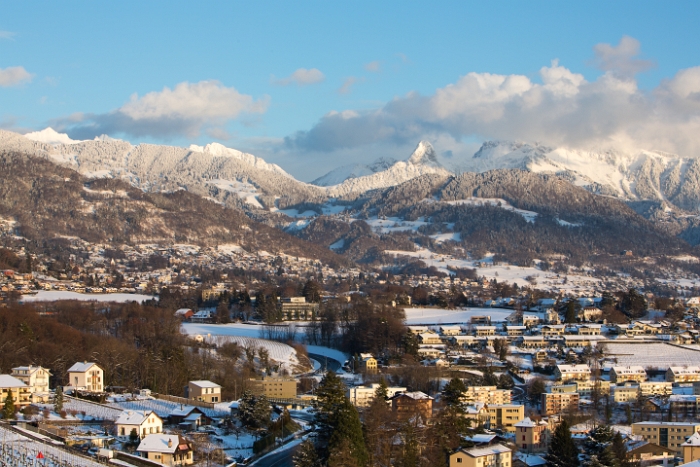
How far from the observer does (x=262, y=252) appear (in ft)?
541

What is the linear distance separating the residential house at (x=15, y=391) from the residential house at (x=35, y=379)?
90 centimetres

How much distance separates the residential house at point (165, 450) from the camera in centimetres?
3828

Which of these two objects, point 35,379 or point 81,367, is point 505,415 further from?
point 35,379

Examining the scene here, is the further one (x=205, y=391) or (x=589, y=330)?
(x=589, y=330)

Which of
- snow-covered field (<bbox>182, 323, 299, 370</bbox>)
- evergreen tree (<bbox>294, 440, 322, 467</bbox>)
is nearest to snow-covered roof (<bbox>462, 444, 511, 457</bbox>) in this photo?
evergreen tree (<bbox>294, 440, 322, 467</bbox>)

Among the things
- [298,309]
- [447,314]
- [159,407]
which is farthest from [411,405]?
[298,309]

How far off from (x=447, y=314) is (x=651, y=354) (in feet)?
79.8

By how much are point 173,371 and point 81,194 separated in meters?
115

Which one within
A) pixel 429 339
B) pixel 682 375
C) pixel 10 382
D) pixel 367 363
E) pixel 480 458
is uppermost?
pixel 10 382

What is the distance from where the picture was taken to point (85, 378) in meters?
50.2

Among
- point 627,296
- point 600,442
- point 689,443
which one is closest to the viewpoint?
point 600,442

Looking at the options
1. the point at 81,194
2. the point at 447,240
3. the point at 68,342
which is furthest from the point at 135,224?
the point at 68,342

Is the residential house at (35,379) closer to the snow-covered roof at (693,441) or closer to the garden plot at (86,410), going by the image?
the garden plot at (86,410)

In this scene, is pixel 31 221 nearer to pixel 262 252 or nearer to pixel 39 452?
pixel 262 252
